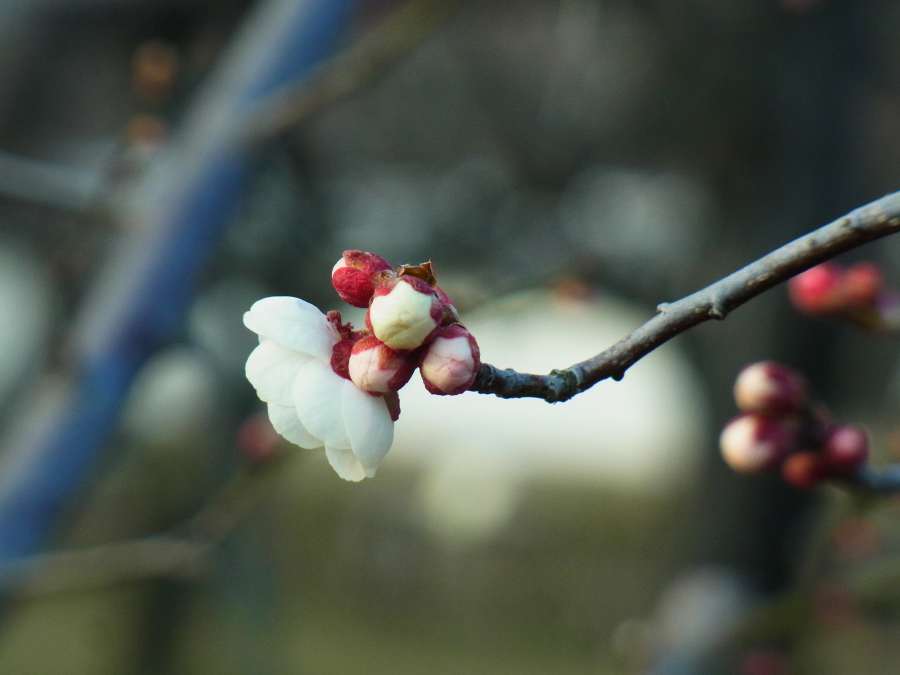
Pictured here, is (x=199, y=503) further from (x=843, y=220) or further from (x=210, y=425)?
(x=843, y=220)

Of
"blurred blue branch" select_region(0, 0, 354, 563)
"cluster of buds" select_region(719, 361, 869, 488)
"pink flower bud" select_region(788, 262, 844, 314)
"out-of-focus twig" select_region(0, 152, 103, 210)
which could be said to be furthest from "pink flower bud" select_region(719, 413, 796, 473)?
"out-of-focus twig" select_region(0, 152, 103, 210)

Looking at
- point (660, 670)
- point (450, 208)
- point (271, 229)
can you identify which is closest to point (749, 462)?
point (660, 670)

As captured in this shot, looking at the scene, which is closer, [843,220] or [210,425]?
[843,220]

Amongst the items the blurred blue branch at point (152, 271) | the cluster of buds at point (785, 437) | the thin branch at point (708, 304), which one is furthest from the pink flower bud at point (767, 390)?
the blurred blue branch at point (152, 271)

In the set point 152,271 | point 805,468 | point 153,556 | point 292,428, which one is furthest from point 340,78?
point 292,428

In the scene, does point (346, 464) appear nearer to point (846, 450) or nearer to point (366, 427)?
point (366, 427)

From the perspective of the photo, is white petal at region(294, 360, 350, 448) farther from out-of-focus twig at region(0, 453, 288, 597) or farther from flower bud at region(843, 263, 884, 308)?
out-of-focus twig at region(0, 453, 288, 597)
